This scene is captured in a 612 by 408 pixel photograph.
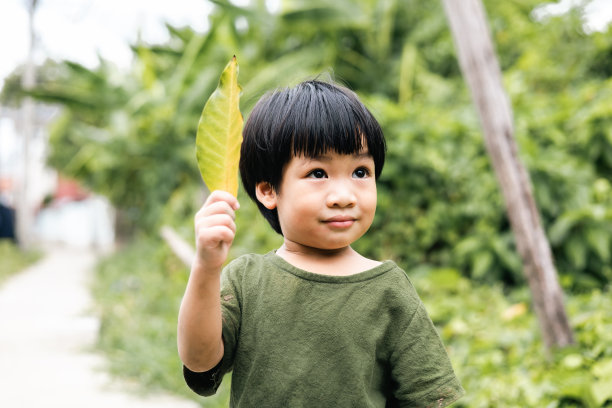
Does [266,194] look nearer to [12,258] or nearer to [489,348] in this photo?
[489,348]

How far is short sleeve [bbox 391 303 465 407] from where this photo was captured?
1108mm

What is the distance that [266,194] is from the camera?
3.89 feet

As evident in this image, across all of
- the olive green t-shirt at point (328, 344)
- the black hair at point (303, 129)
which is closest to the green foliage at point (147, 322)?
the olive green t-shirt at point (328, 344)

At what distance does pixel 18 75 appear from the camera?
17.7m

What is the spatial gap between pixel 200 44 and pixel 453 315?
4001 millimetres

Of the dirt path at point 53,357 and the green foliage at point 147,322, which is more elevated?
the green foliage at point 147,322

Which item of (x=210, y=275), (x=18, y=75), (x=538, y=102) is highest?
(x=18, y=75)

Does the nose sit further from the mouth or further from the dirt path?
the dirt path

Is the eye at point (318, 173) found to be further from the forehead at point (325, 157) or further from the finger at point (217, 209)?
the finger at point (217, 209)

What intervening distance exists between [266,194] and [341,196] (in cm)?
19

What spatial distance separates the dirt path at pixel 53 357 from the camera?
4043 millimetres

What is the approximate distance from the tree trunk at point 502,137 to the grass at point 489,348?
228mm

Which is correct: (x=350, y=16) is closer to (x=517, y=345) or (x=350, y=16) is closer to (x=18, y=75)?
(x=517, y=345)

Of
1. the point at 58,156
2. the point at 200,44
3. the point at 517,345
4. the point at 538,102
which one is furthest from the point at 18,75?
the point at 517,345
